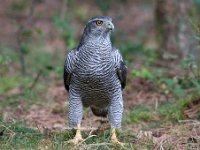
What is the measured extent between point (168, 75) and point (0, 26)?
8.28 metres

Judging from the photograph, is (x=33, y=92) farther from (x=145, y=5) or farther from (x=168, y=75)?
(x=145, y=5)

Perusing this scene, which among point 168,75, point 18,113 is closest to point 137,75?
point 168,75

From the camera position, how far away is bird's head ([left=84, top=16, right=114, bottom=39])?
254 inches

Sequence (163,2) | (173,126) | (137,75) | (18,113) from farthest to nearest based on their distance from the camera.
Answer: (163,2)
(137,75)
(18,113)
(173,126)

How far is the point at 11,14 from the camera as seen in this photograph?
56.1 feet

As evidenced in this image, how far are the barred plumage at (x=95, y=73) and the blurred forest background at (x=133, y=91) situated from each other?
1.16 feet

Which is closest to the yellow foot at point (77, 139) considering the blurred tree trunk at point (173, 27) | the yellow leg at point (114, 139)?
the yellow leg at point (114, 139)

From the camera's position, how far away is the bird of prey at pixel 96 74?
637 cm

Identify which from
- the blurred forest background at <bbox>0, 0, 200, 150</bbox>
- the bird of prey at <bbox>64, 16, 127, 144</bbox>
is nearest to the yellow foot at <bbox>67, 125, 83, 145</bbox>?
the bird of prey at <bbox>64, 16, 127, 144</bbox>

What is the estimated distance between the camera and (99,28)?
21.2ft

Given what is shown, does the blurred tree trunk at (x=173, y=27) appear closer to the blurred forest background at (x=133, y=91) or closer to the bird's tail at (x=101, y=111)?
the blurred forest background at (x=133, y=91)

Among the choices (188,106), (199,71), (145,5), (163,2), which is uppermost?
(145,5)

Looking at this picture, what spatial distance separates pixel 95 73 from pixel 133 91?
351 centimetres

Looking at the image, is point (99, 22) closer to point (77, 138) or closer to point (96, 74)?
point (96, 74)
